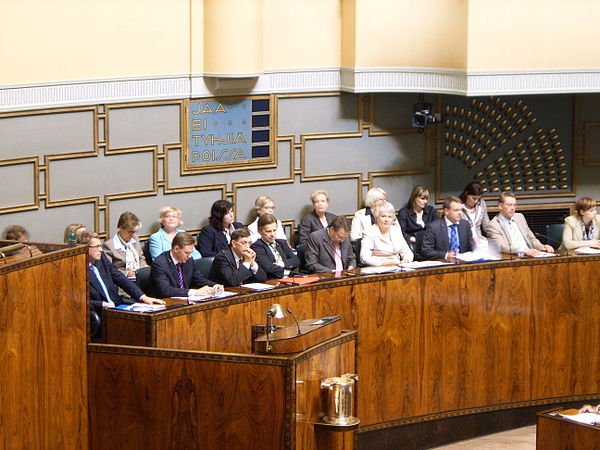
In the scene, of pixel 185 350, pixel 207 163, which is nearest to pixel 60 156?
pixel 207 163

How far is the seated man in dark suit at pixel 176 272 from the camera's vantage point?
787cm

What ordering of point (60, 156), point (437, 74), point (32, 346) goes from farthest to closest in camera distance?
point (437, 74), point (60, 156), point (32, 346)

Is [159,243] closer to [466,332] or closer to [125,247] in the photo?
[125,247]

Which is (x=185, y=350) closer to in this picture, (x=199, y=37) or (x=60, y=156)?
(x=60, y=156)

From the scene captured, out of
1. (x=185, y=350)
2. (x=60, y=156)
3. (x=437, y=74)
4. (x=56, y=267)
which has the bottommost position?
(x=185, y=350)

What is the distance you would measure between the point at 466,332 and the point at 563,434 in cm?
169

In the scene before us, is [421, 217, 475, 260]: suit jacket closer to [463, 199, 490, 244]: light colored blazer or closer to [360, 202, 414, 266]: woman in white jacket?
[360, 202, 414, 266]: woman in white jacket

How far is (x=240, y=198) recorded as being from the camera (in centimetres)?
1040

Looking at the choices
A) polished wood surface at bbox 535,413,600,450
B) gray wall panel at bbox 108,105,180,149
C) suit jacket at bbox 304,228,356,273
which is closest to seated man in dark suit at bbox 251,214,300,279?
suit jacket at bbox 304,228,356,273

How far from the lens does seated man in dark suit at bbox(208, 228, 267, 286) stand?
26.9ft

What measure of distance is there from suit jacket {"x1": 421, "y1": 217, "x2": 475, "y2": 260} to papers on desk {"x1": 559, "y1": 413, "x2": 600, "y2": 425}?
229 centimetres

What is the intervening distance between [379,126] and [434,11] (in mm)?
1107

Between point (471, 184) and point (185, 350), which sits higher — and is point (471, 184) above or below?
above

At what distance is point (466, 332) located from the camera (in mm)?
8859
